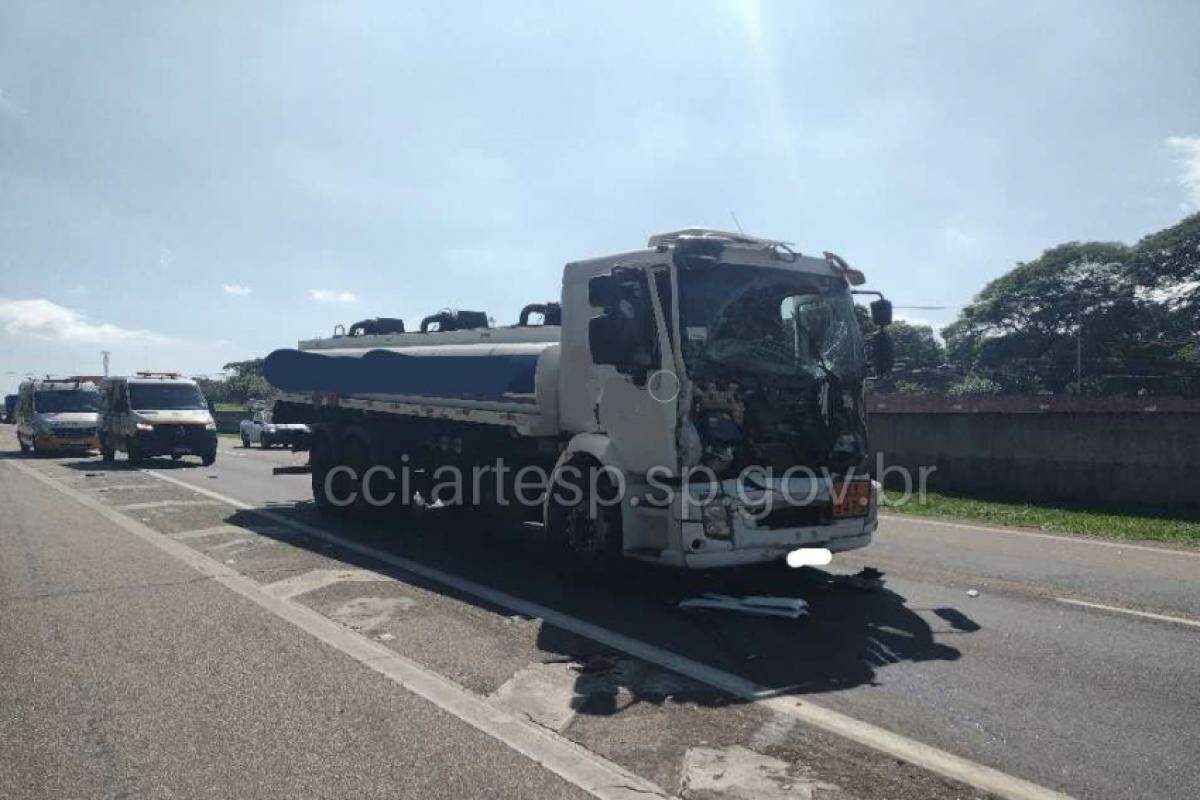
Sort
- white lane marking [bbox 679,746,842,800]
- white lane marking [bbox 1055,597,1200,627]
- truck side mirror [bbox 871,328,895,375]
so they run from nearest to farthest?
1. white lane marking [bbox 679,746,842,800]
2. white lane marking [bbox 1055,597,1200,627]
3. truck side mirror [bbox 871,328,895,375]

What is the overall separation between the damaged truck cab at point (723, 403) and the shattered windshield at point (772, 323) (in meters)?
0.01

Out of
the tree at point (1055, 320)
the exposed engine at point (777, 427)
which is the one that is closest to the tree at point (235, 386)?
the tree at point (1055, 320)

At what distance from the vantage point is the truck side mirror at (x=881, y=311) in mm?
7852

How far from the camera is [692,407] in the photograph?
6562 mm

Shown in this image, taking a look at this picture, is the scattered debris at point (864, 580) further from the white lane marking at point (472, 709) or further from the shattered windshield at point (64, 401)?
the shattered windshield at point (64, 401)

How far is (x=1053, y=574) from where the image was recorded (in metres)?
8.16

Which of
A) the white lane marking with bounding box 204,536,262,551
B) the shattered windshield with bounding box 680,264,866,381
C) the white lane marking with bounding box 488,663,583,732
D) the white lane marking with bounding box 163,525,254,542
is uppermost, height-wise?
the shattered windshield with bounding box 680,264,866,381

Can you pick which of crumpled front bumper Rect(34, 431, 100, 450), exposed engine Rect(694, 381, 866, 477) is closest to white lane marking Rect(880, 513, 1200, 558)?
exposed engine Rect(694, 381, 866, 477)

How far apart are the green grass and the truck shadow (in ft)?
17.6

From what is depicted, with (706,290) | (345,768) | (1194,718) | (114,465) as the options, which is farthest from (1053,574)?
(114,465)

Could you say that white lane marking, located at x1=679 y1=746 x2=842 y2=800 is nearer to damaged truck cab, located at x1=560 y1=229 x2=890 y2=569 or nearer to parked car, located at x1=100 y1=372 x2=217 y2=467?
damaged truck cab, located at x1=560 y1=229 x2=890 y2=569

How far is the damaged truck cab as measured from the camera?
6.56m

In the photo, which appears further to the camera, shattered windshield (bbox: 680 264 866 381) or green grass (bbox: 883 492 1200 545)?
green grass (bbox: 883 492 1200 545)

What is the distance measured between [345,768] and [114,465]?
72.7 feet
